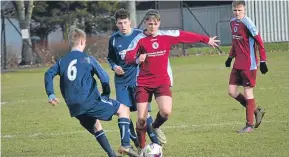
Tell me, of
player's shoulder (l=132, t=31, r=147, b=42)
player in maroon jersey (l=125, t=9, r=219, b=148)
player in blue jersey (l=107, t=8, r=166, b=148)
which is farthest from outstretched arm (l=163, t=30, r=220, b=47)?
player in blue jersey (l=107, t=8, r=166, b=148)

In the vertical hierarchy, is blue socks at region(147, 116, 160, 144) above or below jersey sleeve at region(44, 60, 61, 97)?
below

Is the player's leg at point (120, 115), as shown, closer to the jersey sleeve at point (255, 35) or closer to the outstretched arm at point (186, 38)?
the outstretched arm at point (186, 38)

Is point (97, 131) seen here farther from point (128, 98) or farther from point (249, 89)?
point (249, 89)

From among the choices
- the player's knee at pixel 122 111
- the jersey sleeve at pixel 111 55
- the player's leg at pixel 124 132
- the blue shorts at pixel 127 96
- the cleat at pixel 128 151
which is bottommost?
the cleat at pixel 128 151

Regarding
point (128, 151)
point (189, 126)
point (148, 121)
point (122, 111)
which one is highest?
point (122, 111)

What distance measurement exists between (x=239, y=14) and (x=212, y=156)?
307cm

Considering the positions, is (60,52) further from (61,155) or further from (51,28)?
(61,155)

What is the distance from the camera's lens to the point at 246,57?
10891mm

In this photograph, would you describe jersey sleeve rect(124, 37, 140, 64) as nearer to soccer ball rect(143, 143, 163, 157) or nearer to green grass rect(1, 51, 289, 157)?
soccer ball rect(143, 143, 163, 157)

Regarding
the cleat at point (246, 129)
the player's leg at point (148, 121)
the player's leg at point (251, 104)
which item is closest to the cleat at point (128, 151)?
the player's leg at point (148, 121)

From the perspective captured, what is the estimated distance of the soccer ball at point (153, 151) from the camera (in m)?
8.64

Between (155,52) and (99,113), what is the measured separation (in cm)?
110

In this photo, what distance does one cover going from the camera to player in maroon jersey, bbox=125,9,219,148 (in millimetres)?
8953

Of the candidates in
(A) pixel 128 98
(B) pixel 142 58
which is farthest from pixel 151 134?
(B) pixel 142 58
